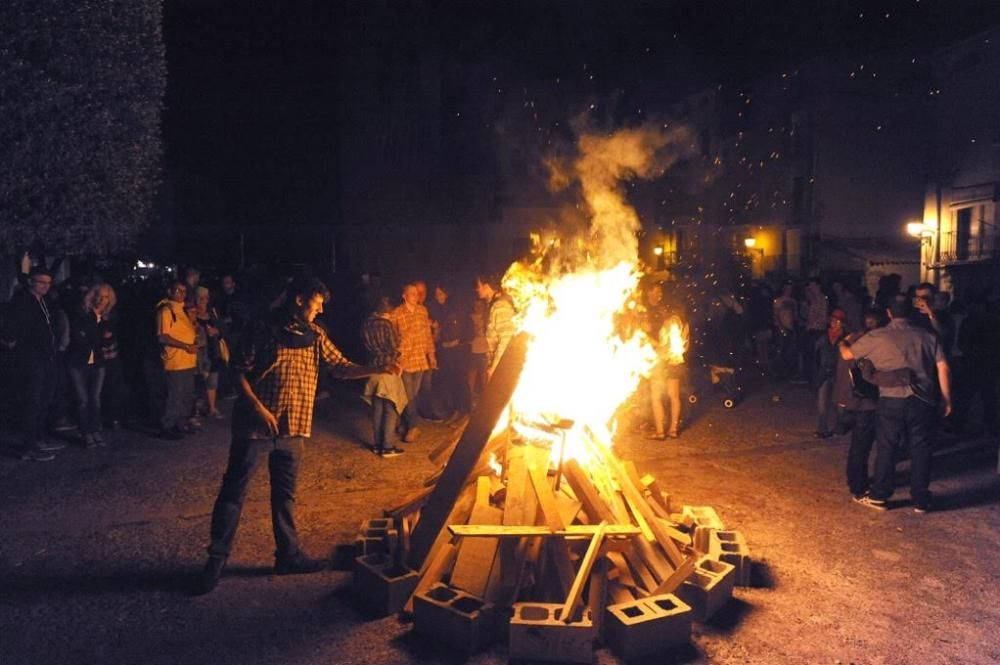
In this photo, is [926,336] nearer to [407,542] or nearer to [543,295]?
[543,295]

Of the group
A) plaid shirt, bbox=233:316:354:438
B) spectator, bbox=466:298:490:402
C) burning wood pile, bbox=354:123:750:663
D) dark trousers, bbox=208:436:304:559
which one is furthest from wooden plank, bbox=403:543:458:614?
spectator, bbox=466:298:490:402

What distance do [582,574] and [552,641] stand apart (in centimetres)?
49

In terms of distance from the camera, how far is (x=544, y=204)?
23.1 m

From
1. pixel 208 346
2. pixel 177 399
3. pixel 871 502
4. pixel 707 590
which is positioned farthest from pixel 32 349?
pixel 871 502

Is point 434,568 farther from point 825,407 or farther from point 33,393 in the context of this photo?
point 825,407

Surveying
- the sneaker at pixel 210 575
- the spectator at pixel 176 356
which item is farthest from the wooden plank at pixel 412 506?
the spectator at pixel 176 356

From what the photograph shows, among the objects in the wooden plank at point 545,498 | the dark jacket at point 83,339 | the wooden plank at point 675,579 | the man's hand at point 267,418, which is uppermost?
the dark jacket at point 83,339

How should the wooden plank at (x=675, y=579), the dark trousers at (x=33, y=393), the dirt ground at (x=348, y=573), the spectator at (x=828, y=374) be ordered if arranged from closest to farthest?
1. the dirt ground at (x=348, y=573)
2. the wooden plank at (x=675, y=579)
3. the dark trousers at (x=33, y=393)
4. the spectator at (x=828, y=374)

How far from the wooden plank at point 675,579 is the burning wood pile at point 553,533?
0.01m

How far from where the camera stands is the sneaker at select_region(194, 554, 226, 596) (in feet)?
16.2

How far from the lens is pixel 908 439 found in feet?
21.8

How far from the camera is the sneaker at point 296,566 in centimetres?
523

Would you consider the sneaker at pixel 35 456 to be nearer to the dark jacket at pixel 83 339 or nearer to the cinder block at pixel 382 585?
the dark jacket at pixel 83 339

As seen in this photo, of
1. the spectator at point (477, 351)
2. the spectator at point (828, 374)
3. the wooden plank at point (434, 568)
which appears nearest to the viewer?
the wooden plank at point (434, 568)
